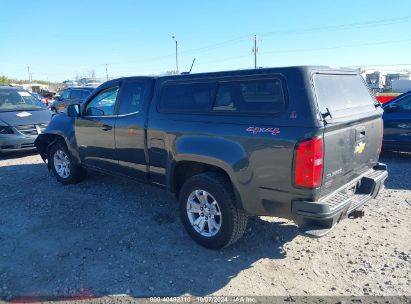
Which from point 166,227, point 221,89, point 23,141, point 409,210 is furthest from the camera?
point 23,141

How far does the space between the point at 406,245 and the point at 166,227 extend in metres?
2.79

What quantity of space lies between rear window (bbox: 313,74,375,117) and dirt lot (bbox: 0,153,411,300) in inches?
60.3

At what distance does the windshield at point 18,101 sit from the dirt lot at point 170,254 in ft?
16.2

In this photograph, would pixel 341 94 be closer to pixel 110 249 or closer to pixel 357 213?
pixel 357 213

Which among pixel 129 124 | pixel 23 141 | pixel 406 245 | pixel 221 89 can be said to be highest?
pixel 221 89

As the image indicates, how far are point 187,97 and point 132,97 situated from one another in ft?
3.46

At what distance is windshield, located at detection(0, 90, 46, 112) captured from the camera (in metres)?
9.73

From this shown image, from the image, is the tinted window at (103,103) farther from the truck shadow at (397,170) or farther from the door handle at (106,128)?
the truck shadow at (397,170)

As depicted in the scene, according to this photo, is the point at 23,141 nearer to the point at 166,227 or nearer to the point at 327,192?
the point at 166,227

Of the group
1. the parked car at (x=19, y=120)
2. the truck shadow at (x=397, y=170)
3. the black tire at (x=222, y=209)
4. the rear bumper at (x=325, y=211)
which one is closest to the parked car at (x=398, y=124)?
the truck shadow at (x=397, y=170)

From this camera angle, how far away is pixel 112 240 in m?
4.31

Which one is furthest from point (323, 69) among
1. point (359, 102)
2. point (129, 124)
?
point (129, 124)

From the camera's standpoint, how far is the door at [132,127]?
4.71 m

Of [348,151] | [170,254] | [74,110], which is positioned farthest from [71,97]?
[348,151]
